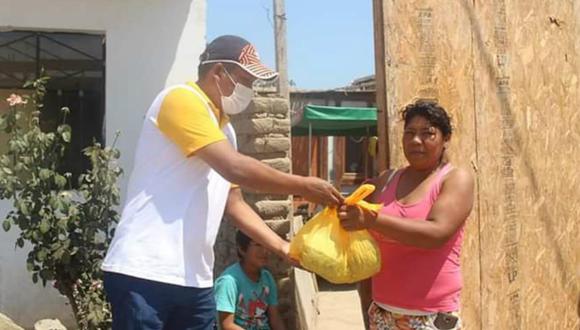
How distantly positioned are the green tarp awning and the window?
4.42m

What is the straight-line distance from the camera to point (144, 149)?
9.21 feet

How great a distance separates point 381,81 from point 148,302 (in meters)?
1.54

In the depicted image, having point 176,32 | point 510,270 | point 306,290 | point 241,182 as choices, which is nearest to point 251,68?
point 241,182

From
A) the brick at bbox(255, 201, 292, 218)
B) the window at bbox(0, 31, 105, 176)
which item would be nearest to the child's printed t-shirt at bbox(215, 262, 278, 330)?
the brick at bbox(255, 201, 292, 218)

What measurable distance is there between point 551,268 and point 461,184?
1.93 meters

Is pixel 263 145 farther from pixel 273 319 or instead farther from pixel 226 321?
pixel 226 321

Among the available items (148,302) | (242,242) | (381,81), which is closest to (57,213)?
(242,242)

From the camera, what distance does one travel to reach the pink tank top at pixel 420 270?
9.70ft

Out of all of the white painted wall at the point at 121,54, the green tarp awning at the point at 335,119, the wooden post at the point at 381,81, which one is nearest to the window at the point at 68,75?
the white painted wall at the point at 121,54

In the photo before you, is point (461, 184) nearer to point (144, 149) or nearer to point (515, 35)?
point (144, 149)

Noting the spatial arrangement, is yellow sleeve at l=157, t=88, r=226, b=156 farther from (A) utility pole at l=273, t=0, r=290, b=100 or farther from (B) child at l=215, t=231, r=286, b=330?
(A) utility pole at l=273, t=0, r=290, b=100

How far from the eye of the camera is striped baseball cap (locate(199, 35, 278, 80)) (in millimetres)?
2877

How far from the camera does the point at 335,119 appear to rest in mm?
10492

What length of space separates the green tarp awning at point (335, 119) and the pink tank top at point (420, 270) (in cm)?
701
